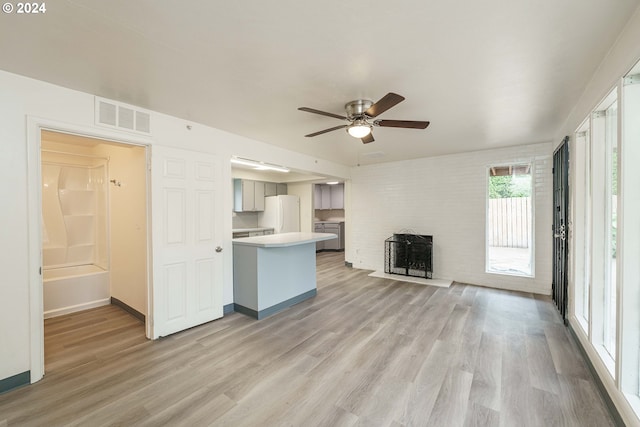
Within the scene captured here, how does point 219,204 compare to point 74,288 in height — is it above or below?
above

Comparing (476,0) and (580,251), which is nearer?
(476,0)

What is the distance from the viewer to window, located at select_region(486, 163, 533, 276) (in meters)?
4.65

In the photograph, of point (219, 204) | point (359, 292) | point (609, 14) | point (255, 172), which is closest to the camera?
point (609, 14)

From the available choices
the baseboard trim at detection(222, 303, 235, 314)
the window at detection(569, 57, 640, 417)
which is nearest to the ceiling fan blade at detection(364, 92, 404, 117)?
the window at detection(569, 57, 640, 417)

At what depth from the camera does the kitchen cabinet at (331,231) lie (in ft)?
28.6

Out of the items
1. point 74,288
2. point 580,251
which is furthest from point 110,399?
point 580,251

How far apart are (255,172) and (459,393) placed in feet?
20.8

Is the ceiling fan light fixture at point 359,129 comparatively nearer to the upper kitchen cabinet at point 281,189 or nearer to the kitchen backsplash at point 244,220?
the kitchen backsplash at point 244,220

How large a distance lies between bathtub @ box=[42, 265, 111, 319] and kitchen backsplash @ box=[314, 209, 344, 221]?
6.36 m

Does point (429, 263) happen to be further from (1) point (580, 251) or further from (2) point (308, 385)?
(2) point (308, 385)

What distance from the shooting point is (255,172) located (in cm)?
712

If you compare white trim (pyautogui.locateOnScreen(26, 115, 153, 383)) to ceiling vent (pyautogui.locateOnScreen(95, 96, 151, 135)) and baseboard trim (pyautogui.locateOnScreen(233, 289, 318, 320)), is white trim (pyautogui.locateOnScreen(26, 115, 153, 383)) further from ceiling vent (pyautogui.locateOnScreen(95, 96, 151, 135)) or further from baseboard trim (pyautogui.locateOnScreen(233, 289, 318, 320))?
baseboard trim (pyautogui.locateOnScreen(233, 289, 318, 320))

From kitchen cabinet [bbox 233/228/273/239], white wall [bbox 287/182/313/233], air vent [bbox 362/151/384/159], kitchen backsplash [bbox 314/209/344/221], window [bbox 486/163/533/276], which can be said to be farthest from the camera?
kitchen backsplash [bbox 314/209/344/221]

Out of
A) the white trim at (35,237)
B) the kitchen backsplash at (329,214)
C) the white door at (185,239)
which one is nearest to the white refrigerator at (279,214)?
the kitchen backsplash at (329,214)
